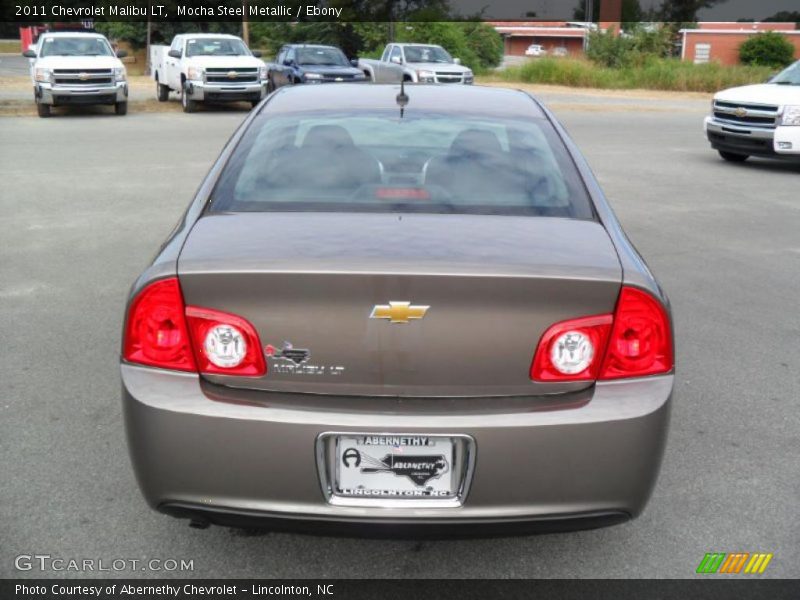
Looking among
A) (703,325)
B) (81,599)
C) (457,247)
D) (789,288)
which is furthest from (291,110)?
(789,288)

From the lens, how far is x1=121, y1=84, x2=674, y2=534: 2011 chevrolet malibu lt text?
2.73m

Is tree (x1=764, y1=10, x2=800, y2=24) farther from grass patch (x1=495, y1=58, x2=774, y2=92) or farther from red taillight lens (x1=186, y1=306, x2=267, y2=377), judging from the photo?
red taillight lens (x1=186, y1=306, x2=267, y2=377)

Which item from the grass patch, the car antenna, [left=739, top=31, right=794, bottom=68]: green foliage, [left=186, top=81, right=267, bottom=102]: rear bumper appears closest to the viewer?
the car antenna

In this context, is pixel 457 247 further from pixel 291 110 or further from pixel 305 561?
pixel 291 110

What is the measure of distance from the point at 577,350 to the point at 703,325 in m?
3.72

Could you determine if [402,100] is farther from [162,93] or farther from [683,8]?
[683,8]

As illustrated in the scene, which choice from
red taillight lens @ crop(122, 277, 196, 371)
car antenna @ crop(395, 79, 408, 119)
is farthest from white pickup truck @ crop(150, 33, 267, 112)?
red taillight lens @ crop(122, 277, 196, 371)

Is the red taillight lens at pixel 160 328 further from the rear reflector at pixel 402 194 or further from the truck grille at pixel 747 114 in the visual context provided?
the truck grille at pixel 747 114

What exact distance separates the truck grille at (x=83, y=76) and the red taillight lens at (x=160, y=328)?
63.7ft

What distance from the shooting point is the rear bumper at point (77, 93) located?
2062 centimetres

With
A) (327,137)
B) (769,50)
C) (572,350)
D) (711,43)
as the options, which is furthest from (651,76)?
(711,43)

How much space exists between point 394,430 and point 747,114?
13304 millimetres

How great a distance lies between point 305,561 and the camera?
10.7 feet

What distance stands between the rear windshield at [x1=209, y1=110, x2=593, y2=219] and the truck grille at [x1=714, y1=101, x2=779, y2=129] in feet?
37.2
